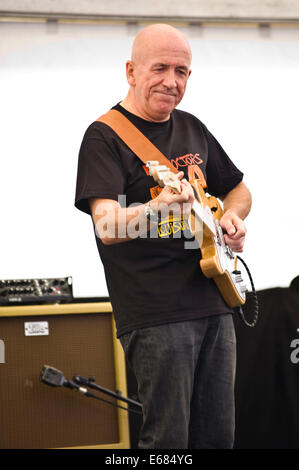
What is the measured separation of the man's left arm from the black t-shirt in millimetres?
200

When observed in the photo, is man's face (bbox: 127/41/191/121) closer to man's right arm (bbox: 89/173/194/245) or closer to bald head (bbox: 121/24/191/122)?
bald head (bbox: 121/24/191/122)

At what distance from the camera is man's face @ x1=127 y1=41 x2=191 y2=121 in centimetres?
164

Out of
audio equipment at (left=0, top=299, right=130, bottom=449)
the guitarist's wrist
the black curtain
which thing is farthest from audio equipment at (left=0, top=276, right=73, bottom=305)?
the guitarist's wrist

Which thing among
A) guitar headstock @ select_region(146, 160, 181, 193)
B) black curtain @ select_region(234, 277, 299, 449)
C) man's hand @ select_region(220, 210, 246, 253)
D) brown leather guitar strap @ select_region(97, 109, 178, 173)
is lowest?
black curtain @ select_region(234, 277, 299, 449)

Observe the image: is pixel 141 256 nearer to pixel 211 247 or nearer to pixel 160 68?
pixel 211 247

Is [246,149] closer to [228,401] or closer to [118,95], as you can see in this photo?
[118,95]

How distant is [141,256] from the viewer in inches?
61.1

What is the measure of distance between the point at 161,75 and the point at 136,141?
0.21m

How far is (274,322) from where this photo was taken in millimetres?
2924

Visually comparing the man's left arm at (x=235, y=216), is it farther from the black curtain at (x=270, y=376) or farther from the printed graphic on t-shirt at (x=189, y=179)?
the black curtain at (x=270, y=376)

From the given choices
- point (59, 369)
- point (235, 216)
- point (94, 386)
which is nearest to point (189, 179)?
point (235, 216)

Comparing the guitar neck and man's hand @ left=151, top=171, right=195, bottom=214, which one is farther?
the guitar neck

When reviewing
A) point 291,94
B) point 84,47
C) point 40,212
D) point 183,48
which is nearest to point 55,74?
point 84,47

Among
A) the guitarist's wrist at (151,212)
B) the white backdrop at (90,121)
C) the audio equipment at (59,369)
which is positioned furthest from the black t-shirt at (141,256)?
the white backdrop at (90,121)
